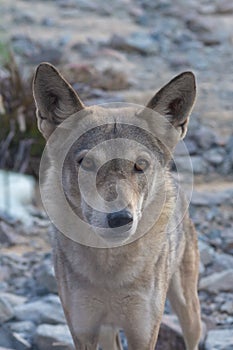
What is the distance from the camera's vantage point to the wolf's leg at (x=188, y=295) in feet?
20.1

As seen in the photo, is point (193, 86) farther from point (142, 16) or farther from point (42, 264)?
point (142, 16)

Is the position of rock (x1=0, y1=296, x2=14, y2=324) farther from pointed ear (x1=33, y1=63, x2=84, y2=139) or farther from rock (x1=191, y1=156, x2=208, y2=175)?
rock (x1=191, y1=156, x2=208, y2=175)

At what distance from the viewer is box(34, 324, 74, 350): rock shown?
20.7ft

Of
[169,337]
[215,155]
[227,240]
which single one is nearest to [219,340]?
[169,337]

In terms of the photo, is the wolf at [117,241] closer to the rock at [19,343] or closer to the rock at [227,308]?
the rock at [19,343]

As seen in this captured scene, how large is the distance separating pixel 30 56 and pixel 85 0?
583 centimetres

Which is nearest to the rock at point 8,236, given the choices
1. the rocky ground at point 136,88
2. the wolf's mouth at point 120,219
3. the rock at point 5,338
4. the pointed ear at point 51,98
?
the rocky ground at point 136,88

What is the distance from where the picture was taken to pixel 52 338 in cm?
637

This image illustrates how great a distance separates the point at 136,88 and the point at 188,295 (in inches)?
286

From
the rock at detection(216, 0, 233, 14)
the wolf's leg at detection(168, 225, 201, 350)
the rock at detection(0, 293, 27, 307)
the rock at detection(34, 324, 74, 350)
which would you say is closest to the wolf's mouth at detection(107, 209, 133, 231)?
the wolf's leg at detection(168, 225, 201, 350)

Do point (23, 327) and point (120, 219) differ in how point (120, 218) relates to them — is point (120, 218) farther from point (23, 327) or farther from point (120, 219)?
point (23, 327)

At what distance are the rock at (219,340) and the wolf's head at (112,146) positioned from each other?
4.67 feet

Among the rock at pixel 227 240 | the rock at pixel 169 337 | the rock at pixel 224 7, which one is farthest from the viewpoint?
the rock at pixel 224 7

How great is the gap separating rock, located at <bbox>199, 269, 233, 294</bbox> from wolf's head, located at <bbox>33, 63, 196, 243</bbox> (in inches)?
86.1
